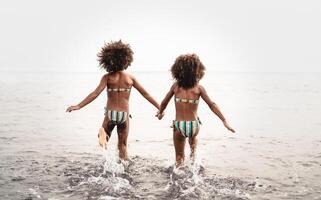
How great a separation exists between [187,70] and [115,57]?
168cm

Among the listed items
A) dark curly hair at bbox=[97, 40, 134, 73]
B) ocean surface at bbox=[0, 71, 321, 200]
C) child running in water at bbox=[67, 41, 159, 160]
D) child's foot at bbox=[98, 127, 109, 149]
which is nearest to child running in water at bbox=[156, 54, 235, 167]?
ocean surface at bbox=[0, 71, 321, 200]

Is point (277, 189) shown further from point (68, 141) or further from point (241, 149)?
point (68, 141)

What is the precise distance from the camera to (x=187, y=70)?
8156mm

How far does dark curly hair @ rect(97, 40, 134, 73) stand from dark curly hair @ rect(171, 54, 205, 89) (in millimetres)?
1256

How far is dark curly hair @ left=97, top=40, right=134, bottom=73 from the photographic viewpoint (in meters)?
8.96

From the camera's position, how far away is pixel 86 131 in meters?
14.9

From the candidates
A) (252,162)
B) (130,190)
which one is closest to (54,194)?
(130,190)

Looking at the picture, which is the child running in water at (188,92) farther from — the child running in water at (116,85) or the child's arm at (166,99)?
the child running in water at (116,85)

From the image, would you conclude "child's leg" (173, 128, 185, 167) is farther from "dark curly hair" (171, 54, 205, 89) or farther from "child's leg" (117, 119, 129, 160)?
"child's leg" (117, 119, 129, 160)

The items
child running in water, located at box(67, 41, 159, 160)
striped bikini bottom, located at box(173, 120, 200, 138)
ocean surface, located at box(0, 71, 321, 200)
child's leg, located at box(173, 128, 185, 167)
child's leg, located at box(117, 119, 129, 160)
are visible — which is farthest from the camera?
child's leg, located at box(117, 119, 129, 160)

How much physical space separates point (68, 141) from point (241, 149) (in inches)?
195

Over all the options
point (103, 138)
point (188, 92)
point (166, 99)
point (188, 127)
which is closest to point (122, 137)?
point (103, 138)

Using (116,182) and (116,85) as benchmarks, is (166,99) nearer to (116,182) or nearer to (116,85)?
(116,85)

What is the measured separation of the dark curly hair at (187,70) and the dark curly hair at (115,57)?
126 centimetres
